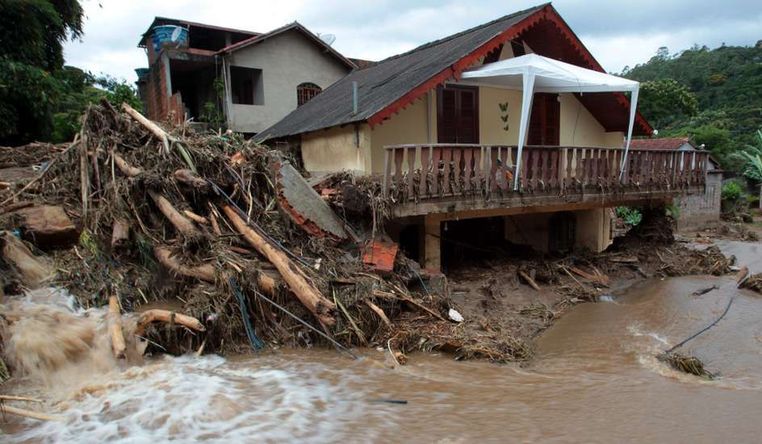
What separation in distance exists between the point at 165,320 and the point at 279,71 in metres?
14.4

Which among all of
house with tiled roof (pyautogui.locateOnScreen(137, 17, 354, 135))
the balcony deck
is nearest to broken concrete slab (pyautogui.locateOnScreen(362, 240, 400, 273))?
the balcony deck

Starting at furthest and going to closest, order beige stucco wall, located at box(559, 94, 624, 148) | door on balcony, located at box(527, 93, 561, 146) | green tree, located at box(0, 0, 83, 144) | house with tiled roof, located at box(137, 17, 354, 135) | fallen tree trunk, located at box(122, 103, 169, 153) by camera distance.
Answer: house with tiled roof, located at box(137, 17, 354, 135) → beige stucco wall, located at box(559, 94, 624, 148) → door on balcony, located at box(527, 93, 561, 146) → green tree, located at box(0, 0, 83, 144) → fallen tree trunk, located at box(122, 103, 169, 153)

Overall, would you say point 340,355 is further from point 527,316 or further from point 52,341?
point 527,316

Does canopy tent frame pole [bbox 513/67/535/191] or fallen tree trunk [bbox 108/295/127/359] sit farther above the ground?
canopy tent frame pole [bbox 513/67/535/191]

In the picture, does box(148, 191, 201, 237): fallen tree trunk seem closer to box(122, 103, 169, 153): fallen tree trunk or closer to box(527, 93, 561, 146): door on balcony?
box(122, 103, 169, 153): fallen tree trunk

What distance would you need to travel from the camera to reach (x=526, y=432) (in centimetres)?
456

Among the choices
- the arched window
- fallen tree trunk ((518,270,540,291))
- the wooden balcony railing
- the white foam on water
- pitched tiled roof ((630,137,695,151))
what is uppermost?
the arched window

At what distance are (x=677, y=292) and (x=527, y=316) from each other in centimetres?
405

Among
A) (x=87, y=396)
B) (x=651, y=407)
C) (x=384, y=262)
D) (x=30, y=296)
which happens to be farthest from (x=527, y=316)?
(x=30, y=296)

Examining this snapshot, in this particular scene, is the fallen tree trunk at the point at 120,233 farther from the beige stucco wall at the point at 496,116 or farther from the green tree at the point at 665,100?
the green tree at the point at 665,100

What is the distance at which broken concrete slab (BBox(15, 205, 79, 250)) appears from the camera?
7316 millimetres

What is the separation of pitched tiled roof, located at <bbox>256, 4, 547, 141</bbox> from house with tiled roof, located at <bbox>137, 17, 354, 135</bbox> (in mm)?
3110

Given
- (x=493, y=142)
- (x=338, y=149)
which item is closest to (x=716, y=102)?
(x=493, y=142)

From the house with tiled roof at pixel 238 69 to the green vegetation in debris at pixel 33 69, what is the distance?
2.82m
